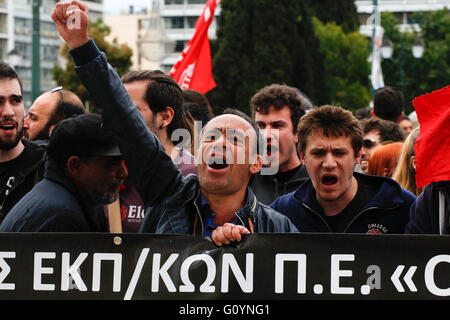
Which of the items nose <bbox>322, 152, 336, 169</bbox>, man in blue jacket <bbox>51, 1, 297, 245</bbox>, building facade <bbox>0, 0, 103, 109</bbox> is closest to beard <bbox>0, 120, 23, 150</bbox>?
man in blue jacket <bbox>51, 1, 297, 245</bbox>

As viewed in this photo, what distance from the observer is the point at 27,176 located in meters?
4.70

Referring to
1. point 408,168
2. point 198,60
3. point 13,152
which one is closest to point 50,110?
point 13,152

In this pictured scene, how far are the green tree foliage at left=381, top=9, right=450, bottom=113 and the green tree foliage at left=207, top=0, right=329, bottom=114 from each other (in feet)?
26.9

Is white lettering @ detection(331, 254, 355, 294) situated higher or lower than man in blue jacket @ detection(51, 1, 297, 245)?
lower

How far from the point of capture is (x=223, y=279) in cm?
297

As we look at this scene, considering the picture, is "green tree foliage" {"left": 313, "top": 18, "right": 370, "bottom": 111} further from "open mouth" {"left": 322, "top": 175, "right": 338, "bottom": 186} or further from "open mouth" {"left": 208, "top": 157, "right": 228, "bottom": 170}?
"open mouth" {"left": 208, "top": 157, "right": 228, "bottom": 170}

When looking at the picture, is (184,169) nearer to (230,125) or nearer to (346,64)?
(230,125)

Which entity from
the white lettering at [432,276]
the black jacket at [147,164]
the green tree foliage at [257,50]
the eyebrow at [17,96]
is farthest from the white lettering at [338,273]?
the green tree foliage at [257,50]

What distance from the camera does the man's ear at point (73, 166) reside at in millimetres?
3600

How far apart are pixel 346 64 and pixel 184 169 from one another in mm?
43959

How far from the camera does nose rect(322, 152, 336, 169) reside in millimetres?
4074

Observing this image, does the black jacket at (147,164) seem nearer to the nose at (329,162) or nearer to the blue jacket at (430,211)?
the blue jacket at (430,211)

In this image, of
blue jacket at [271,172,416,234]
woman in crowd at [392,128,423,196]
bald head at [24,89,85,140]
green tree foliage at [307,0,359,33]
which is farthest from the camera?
green tree foliage at [307,0,359,33]
